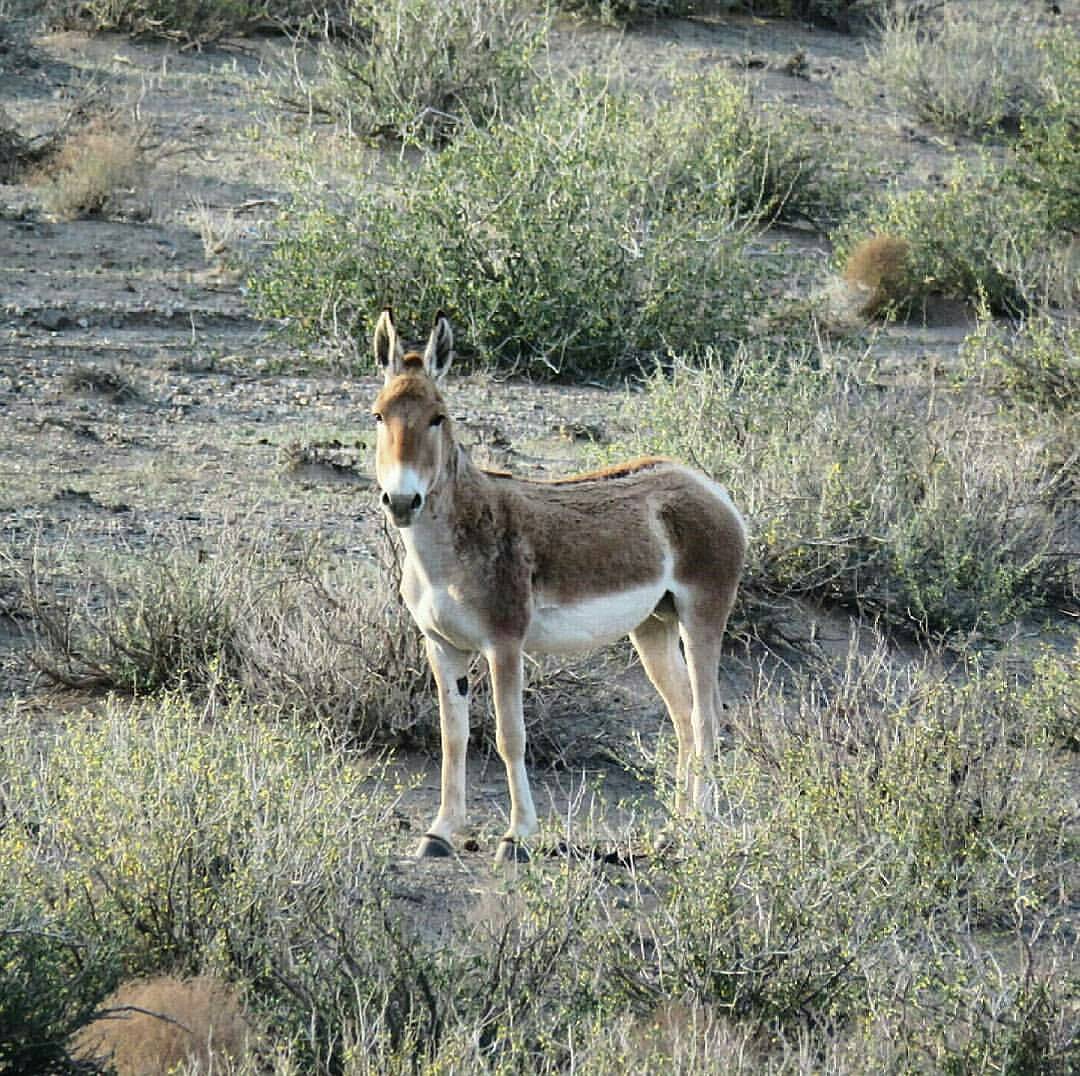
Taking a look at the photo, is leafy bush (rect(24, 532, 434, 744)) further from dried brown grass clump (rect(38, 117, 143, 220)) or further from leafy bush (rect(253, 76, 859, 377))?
dried brown grass clump (rect(38, 117, 143, 220))

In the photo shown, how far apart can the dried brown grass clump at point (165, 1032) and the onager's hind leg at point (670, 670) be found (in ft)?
7.70

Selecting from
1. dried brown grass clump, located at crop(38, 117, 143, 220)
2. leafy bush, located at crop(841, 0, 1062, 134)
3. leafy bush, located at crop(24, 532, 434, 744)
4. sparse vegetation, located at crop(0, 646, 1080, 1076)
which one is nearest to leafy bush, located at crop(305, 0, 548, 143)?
dried brown grass clump, located at crop(38, 117, 143, 220)

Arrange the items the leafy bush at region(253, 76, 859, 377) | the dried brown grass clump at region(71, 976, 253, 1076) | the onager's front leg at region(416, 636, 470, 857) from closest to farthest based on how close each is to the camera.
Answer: the dried brown grass clump at region(71, 976, 253, 1076)
the onager's front leg at region(416, 636, 470, 857)
the leafy bush at region(253, 76, 859, 377)

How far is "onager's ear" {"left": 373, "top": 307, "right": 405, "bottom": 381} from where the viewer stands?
6.09 meters

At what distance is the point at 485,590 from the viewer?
621cm

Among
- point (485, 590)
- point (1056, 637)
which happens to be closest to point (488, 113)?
point (1056, 637)

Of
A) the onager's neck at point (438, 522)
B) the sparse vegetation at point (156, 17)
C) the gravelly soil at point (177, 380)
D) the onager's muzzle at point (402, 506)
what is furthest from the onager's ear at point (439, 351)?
the sparse vegetation at point (156, 17)

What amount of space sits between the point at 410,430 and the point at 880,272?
975 cm

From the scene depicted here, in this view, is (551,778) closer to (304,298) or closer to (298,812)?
(298,812)

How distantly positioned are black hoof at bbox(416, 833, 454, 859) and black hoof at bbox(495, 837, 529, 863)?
22cm

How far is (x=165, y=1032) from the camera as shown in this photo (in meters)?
4.88

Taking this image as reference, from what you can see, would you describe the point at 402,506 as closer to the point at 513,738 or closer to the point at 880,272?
the point at 513,738

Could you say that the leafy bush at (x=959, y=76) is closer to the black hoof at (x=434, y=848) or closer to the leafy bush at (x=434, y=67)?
the leafy bush at (x=434, y=67)

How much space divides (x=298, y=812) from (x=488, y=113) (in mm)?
12485
